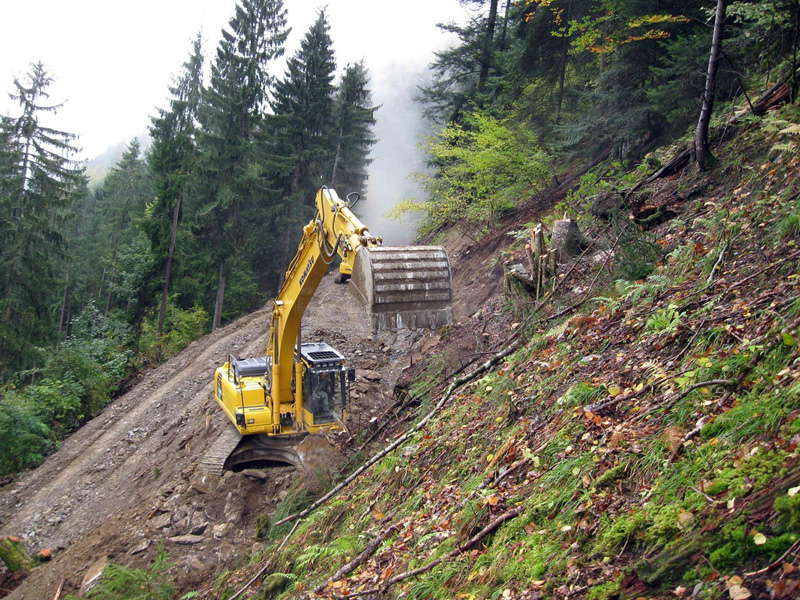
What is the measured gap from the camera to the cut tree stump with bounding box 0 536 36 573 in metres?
10.3

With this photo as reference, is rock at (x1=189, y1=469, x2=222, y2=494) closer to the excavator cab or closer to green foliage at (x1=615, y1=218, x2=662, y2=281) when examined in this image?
the excavator cab

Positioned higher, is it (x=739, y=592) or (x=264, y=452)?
(x=739, y=592)

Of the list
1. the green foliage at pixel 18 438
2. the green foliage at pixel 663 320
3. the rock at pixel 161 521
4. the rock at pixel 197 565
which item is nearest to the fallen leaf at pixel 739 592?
the green foliage at pixel 663 320

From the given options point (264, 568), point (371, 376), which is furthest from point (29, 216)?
point (264, 568)

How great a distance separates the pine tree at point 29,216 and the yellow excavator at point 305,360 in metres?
14.8

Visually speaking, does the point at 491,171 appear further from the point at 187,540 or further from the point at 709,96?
the point at 187,540

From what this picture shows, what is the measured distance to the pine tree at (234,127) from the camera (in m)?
27.0

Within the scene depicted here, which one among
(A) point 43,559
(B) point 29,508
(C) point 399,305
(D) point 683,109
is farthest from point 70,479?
(D) point 683,109

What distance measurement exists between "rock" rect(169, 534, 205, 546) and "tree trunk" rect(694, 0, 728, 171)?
34.2ft

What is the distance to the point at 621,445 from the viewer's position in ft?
13.9

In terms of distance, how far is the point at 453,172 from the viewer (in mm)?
18266

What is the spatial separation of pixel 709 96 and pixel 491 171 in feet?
26.7

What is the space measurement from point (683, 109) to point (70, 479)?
57.9 feet

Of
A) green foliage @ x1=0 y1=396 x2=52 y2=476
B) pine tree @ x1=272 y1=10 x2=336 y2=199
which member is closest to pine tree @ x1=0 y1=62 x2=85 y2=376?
green foliage @ x1=0 y1=396 x2=52 y2=476
